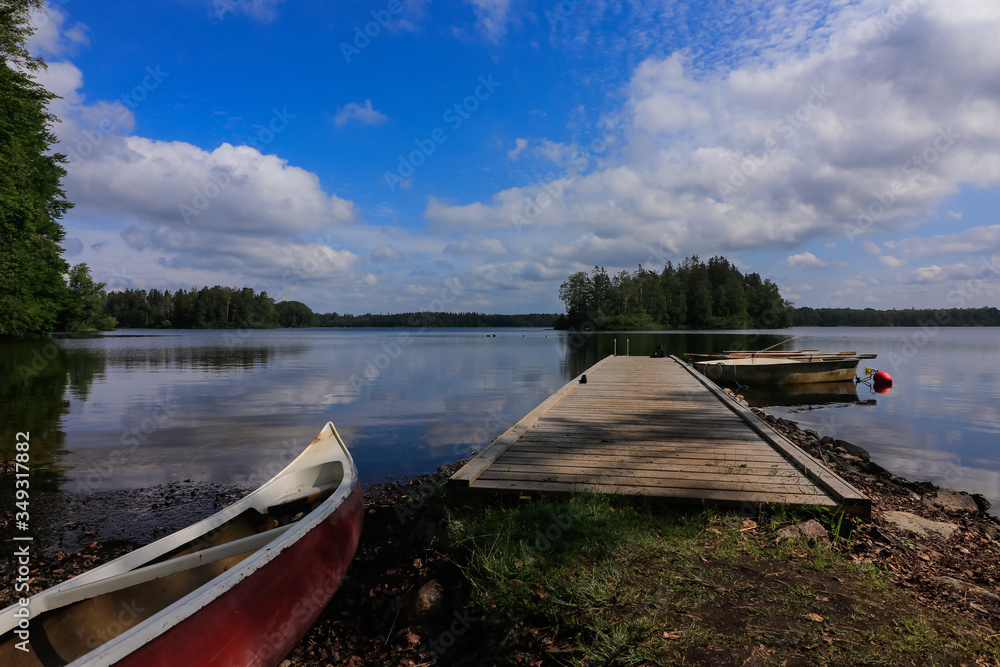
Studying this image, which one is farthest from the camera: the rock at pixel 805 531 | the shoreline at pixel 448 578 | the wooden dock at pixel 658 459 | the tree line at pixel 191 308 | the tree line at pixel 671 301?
the tree line at pixel 191 308

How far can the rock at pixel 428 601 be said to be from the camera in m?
3.92

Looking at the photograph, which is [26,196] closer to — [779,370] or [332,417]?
[332,417]

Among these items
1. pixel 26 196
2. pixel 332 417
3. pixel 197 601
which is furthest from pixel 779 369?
pixel 26 196

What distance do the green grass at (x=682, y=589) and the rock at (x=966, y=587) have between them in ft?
1.46

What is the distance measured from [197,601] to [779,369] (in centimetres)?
2308

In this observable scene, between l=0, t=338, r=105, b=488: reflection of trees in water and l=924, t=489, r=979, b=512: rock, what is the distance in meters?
13.4

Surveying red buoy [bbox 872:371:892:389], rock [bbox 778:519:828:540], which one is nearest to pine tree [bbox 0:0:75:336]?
rock [bbox 778:519:828:540]

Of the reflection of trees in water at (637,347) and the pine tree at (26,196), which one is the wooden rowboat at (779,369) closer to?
the reflection of trees in water at (637,347)

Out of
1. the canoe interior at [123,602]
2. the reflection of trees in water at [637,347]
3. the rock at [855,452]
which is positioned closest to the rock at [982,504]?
the rock at [855,452]

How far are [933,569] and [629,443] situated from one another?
132 inches

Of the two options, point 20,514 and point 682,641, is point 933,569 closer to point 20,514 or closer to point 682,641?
point 682,641

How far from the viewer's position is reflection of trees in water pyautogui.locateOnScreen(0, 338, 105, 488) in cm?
1000

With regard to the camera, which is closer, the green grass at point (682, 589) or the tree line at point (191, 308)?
the green grass at point (682, 589)

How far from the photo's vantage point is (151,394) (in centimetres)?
1858
